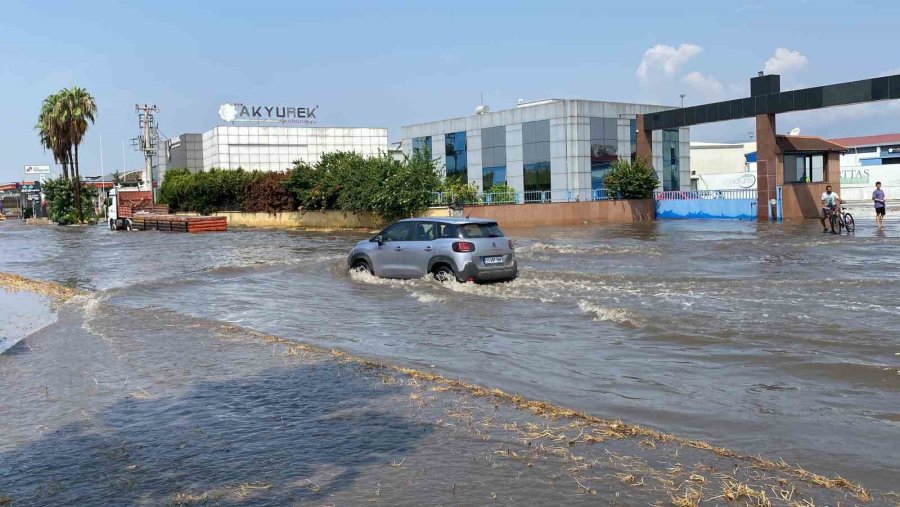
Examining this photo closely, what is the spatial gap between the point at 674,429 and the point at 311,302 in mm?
9845

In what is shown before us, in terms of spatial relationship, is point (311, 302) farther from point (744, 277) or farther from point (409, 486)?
point (409, 486)

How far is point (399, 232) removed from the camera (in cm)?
1775

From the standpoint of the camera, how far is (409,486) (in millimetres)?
5004

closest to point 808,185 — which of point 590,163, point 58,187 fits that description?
point 590,163

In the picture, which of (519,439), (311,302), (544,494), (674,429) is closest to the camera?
(544,494)

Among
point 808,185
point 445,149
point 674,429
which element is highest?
point 445,149

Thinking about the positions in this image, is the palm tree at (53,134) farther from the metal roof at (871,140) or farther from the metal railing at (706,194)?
the metal roof at (871,140)

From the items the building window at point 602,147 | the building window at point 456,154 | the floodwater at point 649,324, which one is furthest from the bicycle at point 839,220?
the building window at point 456,154

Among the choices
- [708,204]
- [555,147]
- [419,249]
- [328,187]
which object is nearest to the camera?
[419,249]

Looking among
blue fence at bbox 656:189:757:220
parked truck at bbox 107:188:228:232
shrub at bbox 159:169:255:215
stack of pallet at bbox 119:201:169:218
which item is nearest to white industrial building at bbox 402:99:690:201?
blue fence at bbox 656:189:757:220

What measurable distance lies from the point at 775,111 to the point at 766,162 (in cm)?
247

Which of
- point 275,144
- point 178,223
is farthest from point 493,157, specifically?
point 275,144

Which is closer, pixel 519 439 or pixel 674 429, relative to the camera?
pixel 519 439

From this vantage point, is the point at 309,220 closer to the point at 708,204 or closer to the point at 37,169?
Answer: the point at 708,204
